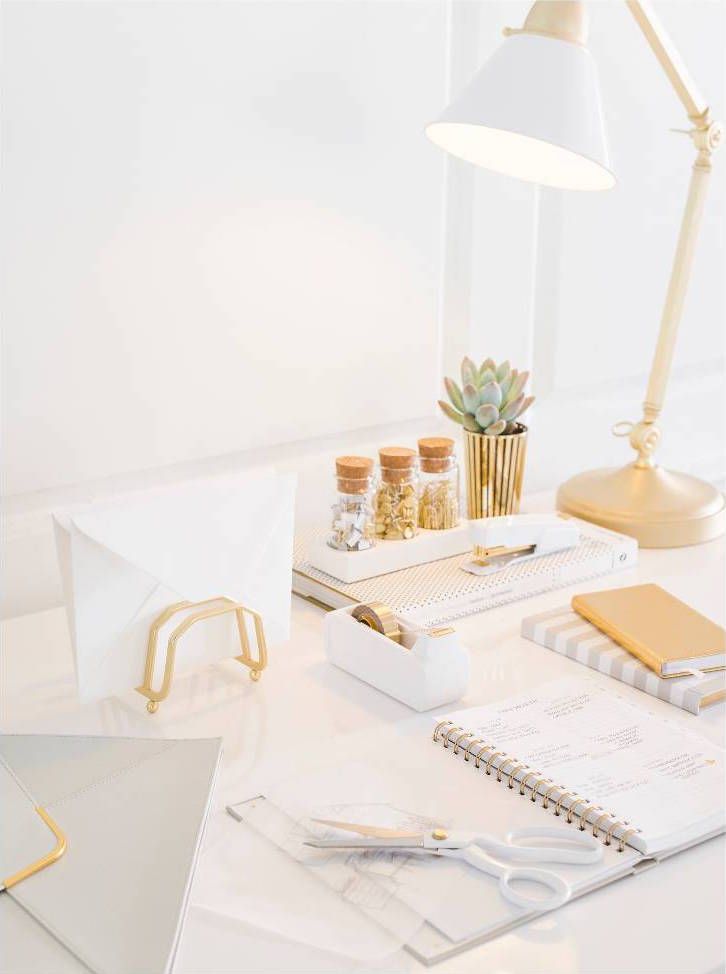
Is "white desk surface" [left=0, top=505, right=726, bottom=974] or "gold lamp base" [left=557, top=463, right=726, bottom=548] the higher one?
"gold lamp base" [left=557, top=463, right=726, bottom=548]

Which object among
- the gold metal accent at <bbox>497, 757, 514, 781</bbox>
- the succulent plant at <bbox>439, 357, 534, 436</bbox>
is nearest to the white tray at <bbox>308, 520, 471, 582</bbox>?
the succulent plant at <bbox>439, 357, 534, 436</bbox>

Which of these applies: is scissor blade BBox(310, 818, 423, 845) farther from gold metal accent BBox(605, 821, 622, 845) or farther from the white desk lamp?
the white desk lamp

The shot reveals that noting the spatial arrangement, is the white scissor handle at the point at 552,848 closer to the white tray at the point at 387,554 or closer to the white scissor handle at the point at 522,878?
the white scissor handle at the point at 522,878

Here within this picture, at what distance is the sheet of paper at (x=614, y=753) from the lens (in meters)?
0.84

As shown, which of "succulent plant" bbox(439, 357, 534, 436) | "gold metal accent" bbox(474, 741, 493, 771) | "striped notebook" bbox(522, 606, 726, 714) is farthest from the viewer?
"succulent plant" bbox(439, 357, 534, 436)

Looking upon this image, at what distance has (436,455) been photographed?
1302 mm

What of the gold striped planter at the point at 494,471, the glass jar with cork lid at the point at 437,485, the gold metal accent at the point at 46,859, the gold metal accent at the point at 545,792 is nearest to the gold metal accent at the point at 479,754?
the gold metal accent at the point at 545,792

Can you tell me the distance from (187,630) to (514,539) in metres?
0.42

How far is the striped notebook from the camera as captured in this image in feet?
3.37

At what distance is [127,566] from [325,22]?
2.35ft

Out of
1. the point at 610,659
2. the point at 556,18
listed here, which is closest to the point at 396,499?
the point at 610,659

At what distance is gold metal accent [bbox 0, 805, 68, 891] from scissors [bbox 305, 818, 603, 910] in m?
0.17

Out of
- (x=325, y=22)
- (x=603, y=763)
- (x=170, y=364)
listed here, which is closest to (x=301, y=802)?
(x=603, y=763)

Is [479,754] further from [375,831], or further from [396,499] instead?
[396,499]
